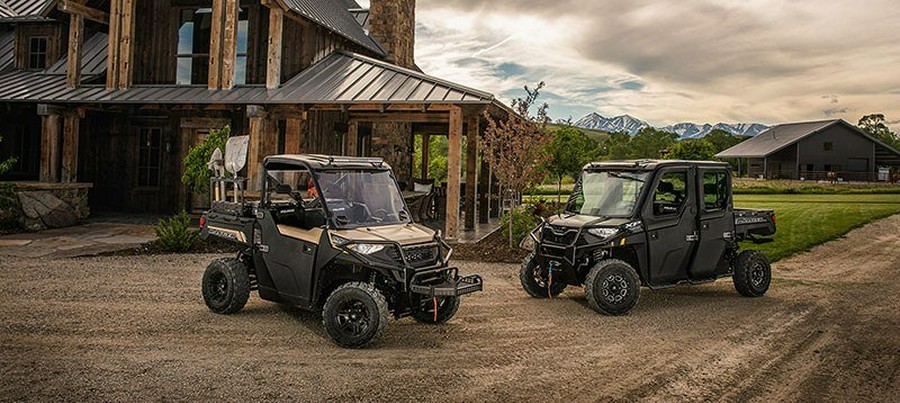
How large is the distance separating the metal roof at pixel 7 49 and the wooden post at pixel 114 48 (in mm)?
5712

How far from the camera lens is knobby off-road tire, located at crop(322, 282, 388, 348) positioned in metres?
5.82

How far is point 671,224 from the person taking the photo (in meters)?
8.16

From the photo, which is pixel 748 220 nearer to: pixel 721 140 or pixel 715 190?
pixel 715 190

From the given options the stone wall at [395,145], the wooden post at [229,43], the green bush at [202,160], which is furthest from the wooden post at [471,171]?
the wooden post at [229,43]

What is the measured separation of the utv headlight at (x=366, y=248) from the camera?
605cm

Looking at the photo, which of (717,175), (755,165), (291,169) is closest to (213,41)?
(291,169)

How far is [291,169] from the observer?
6.89 metres

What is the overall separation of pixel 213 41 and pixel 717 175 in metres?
12.4

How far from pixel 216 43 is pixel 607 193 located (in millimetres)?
11269

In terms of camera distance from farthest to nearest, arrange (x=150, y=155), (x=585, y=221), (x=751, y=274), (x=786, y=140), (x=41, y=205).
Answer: (x=786, y=140)
(x=150, y=155)
(x=41, y=205)
(x=751, y=274)
(x=585, y=221)

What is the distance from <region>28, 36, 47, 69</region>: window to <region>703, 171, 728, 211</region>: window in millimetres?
19734

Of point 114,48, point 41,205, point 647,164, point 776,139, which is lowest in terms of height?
point 41,205

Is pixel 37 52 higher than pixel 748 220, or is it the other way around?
pixel 37 52

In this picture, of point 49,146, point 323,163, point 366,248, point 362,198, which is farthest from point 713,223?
point 49,146
